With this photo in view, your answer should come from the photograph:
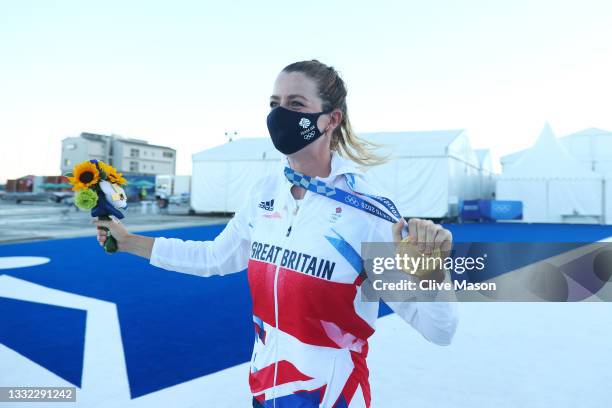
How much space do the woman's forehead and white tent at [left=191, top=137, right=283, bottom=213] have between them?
75.9 ft

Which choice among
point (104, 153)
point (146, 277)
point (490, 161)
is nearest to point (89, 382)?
point (146, 277)

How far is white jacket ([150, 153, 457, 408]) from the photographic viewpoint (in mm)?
1477

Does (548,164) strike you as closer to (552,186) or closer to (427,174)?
(552,186)

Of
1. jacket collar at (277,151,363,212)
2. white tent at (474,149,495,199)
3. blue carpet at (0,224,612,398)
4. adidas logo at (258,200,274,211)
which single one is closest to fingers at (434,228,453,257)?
jacket collar at (277,151,363,212)

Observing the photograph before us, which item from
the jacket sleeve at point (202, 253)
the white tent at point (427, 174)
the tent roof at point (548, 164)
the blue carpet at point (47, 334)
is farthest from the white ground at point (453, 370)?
the tent roof at point (548, 164)

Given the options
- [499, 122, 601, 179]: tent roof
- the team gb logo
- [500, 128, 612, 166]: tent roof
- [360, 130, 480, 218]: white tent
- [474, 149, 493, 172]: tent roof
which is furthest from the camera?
[500, 128, 612, 166]: tent roof

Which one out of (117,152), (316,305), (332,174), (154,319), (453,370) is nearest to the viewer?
(316,305)

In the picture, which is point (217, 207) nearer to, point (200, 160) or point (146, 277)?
point (200, 160)

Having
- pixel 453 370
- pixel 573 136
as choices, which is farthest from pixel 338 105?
pixel 573 136

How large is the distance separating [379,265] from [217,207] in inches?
1003

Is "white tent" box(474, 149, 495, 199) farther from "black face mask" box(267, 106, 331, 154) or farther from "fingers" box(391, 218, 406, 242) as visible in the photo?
"fingers" box(391, 218, 406, 242)

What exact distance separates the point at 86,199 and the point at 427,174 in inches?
839

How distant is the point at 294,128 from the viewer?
1.72 meters

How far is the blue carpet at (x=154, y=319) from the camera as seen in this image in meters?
3.77
